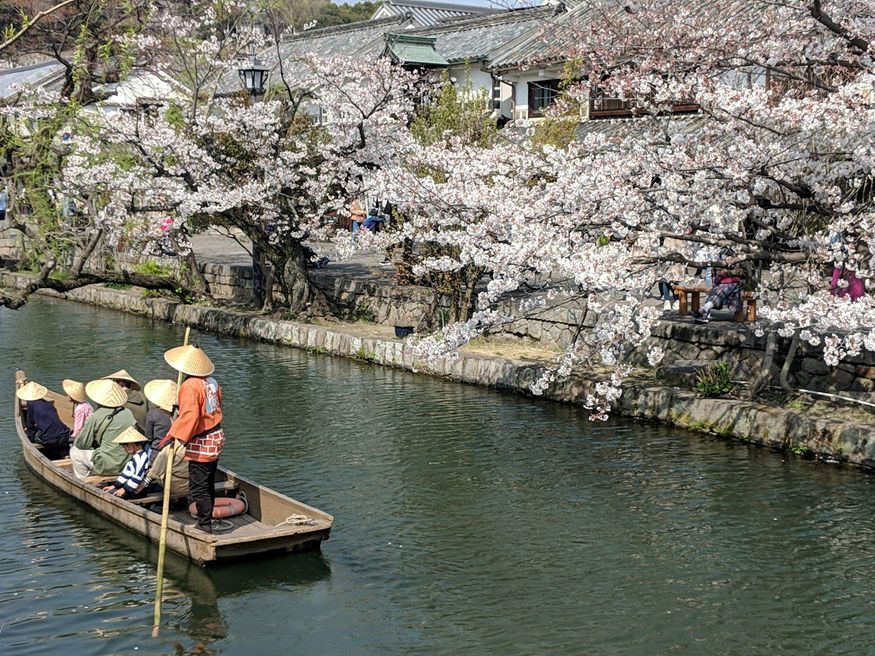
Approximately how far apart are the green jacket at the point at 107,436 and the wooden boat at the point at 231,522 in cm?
19

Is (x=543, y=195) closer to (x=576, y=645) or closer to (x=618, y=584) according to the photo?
(x=618, y=584)

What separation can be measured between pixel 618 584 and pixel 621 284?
387cm

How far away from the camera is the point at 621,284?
462 inches

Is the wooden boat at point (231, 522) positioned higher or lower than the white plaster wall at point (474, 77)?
lower

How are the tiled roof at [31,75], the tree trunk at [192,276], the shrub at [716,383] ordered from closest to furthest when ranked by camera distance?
the shrub at [716,383], the tree trunk at [192,276], the tiled roof at [31,75]

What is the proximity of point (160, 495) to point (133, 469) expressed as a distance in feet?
1.18

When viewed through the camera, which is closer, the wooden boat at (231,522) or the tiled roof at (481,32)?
the wooden boat at (231,522)

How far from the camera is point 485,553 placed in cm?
970

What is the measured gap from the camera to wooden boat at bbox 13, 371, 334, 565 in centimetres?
892

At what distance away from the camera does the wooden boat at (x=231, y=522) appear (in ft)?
29.3

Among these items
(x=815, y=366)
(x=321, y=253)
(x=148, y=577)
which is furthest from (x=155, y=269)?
(x=148, y=577)

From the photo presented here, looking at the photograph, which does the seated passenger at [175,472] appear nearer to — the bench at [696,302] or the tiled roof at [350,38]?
the bench at [696,302]

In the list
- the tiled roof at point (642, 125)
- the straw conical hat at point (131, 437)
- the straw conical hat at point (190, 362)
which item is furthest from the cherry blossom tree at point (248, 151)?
the straw conical hat at point (190, 362)

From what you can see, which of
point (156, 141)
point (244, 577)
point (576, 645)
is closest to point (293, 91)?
point (156, 141)
